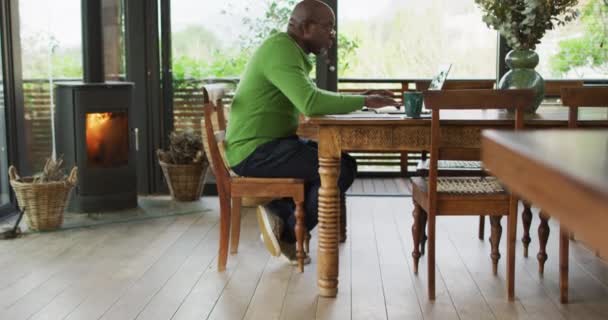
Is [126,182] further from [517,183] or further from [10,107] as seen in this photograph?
[517,183]

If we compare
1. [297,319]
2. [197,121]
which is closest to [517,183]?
[297,319]

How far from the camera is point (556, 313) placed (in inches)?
124

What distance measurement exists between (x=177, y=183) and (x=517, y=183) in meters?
4.83

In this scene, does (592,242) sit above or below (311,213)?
above

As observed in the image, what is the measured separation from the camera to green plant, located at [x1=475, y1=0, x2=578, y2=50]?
12.3 ft

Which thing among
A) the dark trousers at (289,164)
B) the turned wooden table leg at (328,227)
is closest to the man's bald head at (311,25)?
the dark trousers at (289,164)

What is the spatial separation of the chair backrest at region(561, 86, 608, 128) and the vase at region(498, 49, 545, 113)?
58cm

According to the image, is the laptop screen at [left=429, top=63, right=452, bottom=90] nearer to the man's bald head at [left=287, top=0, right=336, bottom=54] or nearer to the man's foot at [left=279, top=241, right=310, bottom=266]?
the man's bald head at [left=287, top=0, right=336, bottom=54]

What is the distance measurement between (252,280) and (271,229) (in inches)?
11.3

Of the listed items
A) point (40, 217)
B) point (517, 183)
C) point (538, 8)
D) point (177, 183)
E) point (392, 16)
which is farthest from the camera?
point (392, 16)

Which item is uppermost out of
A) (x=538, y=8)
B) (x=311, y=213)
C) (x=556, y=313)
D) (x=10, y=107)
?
(x=538, y=8)

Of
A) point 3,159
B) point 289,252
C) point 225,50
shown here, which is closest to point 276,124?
point 289,252

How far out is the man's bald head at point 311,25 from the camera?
12.1ft

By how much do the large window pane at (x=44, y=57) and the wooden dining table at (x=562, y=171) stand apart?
4496 millimetres
